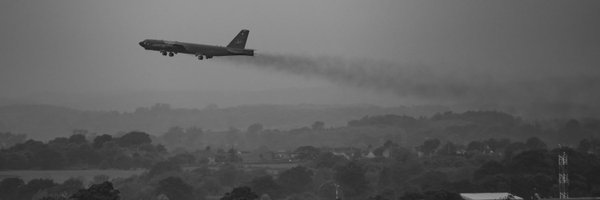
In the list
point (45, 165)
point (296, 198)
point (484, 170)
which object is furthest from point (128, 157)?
point (484, 170)

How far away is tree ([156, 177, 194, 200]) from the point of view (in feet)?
507

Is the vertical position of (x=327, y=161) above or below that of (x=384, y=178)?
above

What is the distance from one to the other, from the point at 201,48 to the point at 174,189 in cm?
4758

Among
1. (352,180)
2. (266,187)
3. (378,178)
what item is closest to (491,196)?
(266,187)

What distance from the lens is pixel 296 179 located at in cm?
17088

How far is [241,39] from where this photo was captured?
4646 inches

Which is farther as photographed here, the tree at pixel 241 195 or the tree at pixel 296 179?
the tree at pixel 296 179

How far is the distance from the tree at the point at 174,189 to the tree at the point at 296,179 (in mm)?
17807

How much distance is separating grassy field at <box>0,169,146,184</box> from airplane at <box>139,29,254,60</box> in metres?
67.1

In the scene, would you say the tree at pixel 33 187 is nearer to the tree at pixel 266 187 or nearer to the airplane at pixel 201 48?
the tree at pixel 266 187

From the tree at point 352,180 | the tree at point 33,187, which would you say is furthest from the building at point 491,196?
the tree at point 33,187

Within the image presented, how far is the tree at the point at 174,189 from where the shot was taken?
154625 millimetres

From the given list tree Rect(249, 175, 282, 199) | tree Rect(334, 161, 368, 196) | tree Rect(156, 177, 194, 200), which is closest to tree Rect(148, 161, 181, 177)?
tree Rect(156, 177, 194, 200)

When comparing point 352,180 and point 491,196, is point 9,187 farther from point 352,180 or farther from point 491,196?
point 491,196
